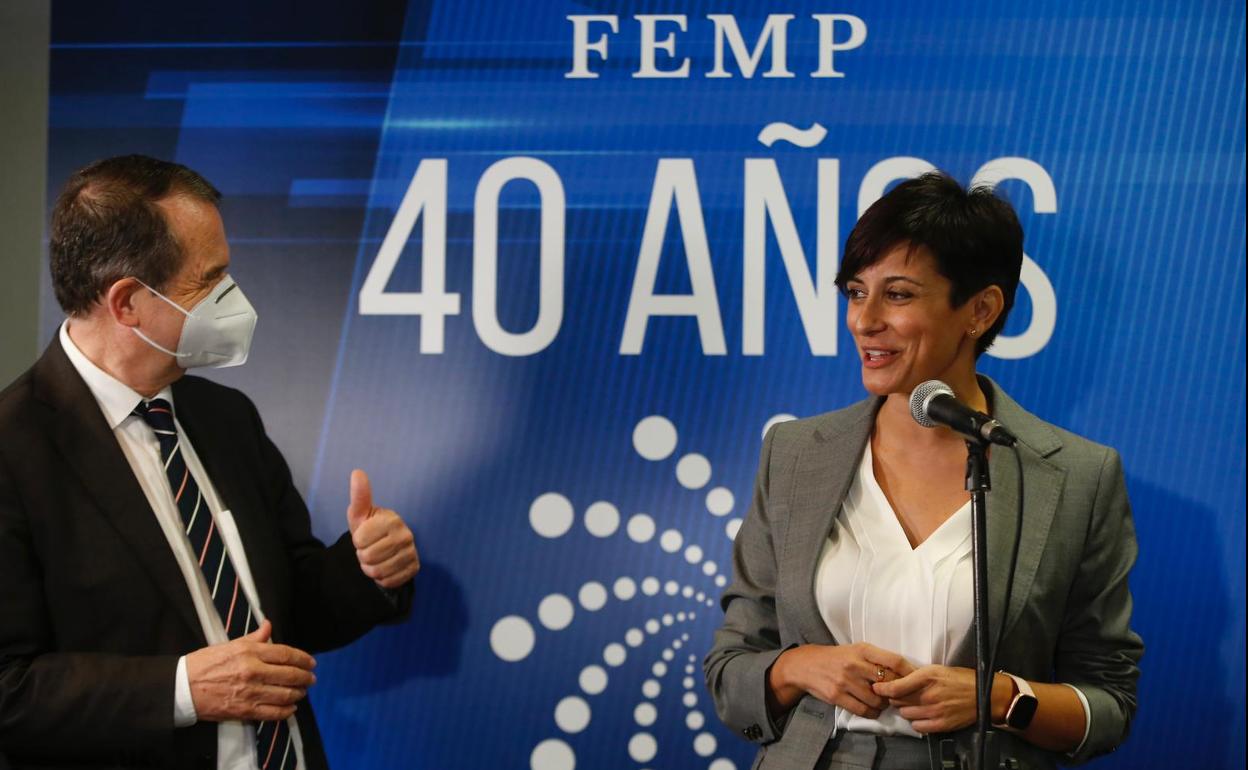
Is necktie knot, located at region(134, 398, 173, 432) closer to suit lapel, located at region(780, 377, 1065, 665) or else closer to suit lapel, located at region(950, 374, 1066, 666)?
suit lapel, located at region(780, 377, 1065, 665)

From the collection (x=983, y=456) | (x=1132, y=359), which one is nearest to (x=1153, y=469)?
(x=1132, y=359)

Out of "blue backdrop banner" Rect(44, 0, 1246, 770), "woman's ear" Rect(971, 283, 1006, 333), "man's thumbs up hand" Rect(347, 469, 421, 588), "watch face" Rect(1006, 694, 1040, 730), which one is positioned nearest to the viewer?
"watch face" Rect(1006, 694, 1040, 730)

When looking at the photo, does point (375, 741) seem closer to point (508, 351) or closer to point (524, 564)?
point (524, 564)

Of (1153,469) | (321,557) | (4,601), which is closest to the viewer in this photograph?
(4,601)

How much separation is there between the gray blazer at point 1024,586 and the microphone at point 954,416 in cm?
35

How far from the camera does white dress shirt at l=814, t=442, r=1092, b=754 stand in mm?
2043

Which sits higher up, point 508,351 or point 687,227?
point 687,227

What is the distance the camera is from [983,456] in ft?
→ 5.74

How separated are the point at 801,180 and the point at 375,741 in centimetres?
161

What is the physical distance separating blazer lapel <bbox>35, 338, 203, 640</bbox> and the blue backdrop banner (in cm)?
75

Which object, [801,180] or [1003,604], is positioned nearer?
[1003,604]

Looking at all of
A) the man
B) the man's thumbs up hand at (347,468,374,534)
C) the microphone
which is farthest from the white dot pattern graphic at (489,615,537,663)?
the microphone

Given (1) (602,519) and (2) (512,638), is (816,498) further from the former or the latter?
(2) (512,638)

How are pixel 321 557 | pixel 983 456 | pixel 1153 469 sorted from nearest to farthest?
1. pixel 983 456
2. pixel 321 557
3. pixel 1153 469
